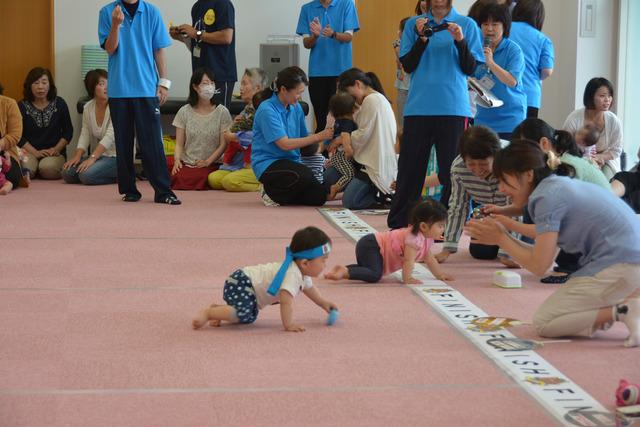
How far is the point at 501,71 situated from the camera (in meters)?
5.43

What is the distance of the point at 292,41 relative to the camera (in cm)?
941

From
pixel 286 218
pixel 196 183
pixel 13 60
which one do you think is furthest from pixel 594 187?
pixel 13 60

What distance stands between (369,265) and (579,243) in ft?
3.58

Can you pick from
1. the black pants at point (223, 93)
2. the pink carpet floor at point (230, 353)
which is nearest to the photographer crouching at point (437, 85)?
the pink carpet floor at point (230, 353)

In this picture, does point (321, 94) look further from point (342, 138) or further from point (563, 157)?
point (563, 157)

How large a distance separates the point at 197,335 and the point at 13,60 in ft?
22.6

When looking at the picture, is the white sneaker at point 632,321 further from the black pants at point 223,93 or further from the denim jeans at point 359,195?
the black pants at point 223,93

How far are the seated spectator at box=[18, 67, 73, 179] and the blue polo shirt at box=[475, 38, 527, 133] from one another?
436cm

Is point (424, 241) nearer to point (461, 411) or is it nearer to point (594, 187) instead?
point (594, 187)

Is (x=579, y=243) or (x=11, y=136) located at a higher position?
(x=11, y=136)

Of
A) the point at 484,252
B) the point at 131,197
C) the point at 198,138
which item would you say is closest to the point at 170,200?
the point at 131,197

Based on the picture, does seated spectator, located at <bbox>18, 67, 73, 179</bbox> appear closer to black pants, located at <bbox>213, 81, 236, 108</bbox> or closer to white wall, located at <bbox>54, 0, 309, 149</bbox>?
white wall, located at <bbox>54, 0, 309, 149</bbox>

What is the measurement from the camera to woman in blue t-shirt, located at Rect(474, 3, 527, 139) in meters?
5.46

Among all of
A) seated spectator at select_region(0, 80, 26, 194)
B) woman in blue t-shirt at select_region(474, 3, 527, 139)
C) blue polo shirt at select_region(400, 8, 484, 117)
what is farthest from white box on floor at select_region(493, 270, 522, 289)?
seated spectator at select_region(0, 80, 26, 194)
